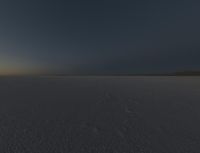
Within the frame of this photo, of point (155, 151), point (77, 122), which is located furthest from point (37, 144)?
point (155, 151)

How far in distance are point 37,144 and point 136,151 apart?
119 centimetres

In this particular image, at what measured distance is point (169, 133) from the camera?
1803mm

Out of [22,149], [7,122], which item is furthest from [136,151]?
[7,122]

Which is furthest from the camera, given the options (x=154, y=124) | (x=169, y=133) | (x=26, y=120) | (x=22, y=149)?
(x=26, y=120)

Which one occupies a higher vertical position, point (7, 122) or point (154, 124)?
point (154, 124)

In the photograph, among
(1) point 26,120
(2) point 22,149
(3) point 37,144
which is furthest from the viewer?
(1) point 26,120

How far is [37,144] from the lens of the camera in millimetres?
1474

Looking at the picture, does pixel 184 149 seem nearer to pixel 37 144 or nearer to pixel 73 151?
pixel 73 151

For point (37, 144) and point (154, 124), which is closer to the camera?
point (37, 144)

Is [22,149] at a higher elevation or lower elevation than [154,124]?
lower

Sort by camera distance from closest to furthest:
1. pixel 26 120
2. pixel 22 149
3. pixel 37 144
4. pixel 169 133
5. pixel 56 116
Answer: pixel 22 149
pixel 37 144
pixel 169 133
pixel 26 120
pixel 56 116

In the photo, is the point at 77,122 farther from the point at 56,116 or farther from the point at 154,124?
the point at 154,124

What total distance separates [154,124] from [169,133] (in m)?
0.32

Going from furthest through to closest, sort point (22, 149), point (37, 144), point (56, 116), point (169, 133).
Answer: point (56, 116)
point (169, 133)
point (37, 144)
point (22, 149)
